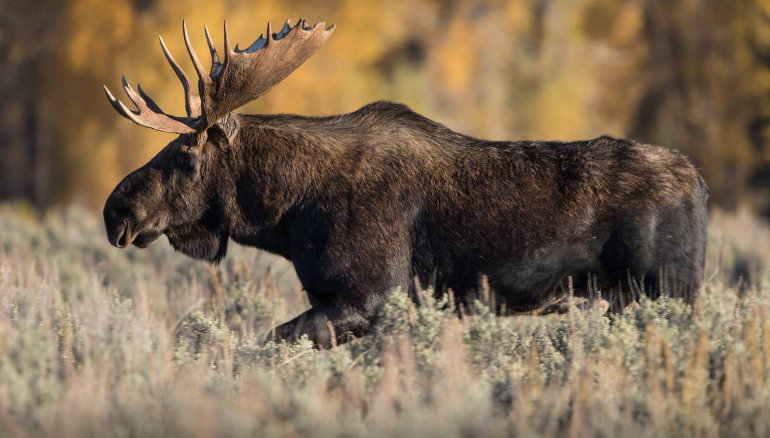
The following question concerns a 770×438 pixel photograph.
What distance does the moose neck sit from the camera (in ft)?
22.6

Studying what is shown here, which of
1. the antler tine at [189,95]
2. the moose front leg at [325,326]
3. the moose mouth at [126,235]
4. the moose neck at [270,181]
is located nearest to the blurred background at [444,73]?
the antler tine at [189,95]

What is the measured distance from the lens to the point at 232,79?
6918 mm

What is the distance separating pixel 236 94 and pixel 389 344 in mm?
1921

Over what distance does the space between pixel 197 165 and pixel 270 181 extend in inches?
18.6

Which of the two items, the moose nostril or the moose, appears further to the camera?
the moose nostril

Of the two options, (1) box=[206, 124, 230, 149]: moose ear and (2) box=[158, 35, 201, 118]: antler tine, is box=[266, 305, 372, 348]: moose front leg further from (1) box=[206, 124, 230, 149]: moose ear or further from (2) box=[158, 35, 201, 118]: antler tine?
(2) box=[158, 35, 201, 118]: antler tine

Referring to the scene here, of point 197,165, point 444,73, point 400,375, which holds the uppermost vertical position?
point 444,73

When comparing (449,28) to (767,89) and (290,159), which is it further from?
(290,159)

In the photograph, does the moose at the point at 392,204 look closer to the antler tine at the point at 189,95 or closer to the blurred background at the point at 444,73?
the antler tine at the point at 189,95

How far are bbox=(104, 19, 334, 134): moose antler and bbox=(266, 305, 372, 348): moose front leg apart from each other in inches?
53.3

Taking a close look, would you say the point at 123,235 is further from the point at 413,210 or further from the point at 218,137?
the point at 413,210

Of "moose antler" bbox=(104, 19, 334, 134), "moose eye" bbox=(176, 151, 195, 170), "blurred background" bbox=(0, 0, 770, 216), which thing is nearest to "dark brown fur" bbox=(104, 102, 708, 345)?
"moose eye" bbox=(176, 151, 195, 170)

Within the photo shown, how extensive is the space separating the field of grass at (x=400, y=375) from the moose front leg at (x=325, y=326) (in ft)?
0.31

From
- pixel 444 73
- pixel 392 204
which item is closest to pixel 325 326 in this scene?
pixel 392 204
